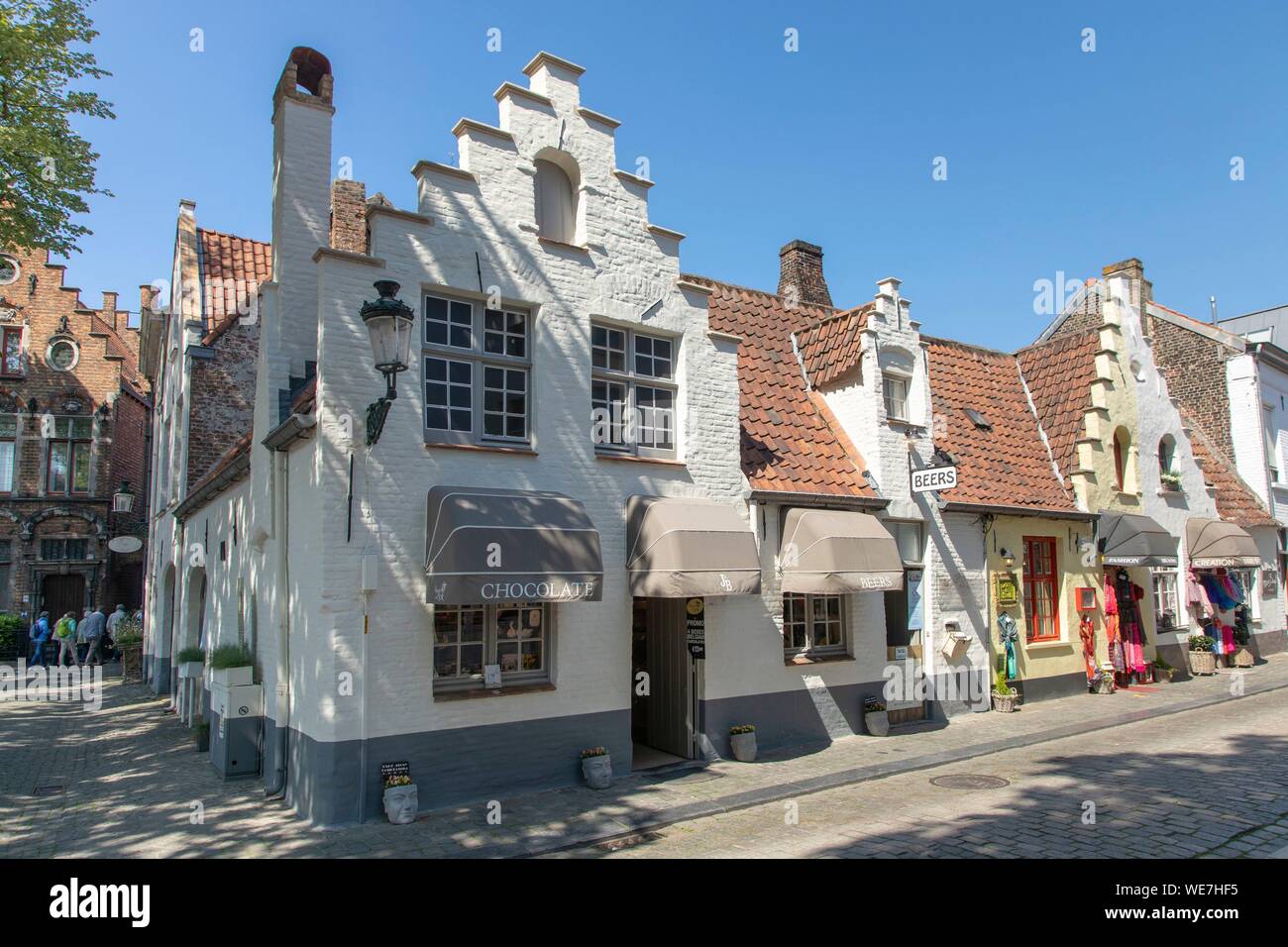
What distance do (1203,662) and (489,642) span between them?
1803cm

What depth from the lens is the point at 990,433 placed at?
18328mm

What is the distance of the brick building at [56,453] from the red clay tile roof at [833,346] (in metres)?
21.9

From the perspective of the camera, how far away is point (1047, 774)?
10.9 metres

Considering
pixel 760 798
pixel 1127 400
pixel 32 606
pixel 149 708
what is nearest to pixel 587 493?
pixel 760 798

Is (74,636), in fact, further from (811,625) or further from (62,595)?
(811,625)

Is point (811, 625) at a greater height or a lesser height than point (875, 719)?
greater

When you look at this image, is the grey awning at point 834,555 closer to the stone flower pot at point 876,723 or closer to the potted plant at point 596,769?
the stone flower pot at point 876,723

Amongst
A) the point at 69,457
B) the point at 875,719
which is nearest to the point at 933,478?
the point at 875,719

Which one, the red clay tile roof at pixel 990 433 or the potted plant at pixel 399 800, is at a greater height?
the red clay tile roof at pixel 990 433

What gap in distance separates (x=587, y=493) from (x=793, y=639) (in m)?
4.46

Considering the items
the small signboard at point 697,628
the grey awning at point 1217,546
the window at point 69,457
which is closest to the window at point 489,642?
the small signboard at point 697,628

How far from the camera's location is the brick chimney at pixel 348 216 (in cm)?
1504

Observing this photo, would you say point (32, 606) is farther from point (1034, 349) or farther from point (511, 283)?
point (1034, 349)

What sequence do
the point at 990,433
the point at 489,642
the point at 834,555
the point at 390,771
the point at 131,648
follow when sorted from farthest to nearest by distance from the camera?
the point at 131,648 → the point at 990,433 → the point at 834,555 → the point at 489,642 → the point at 390,771
